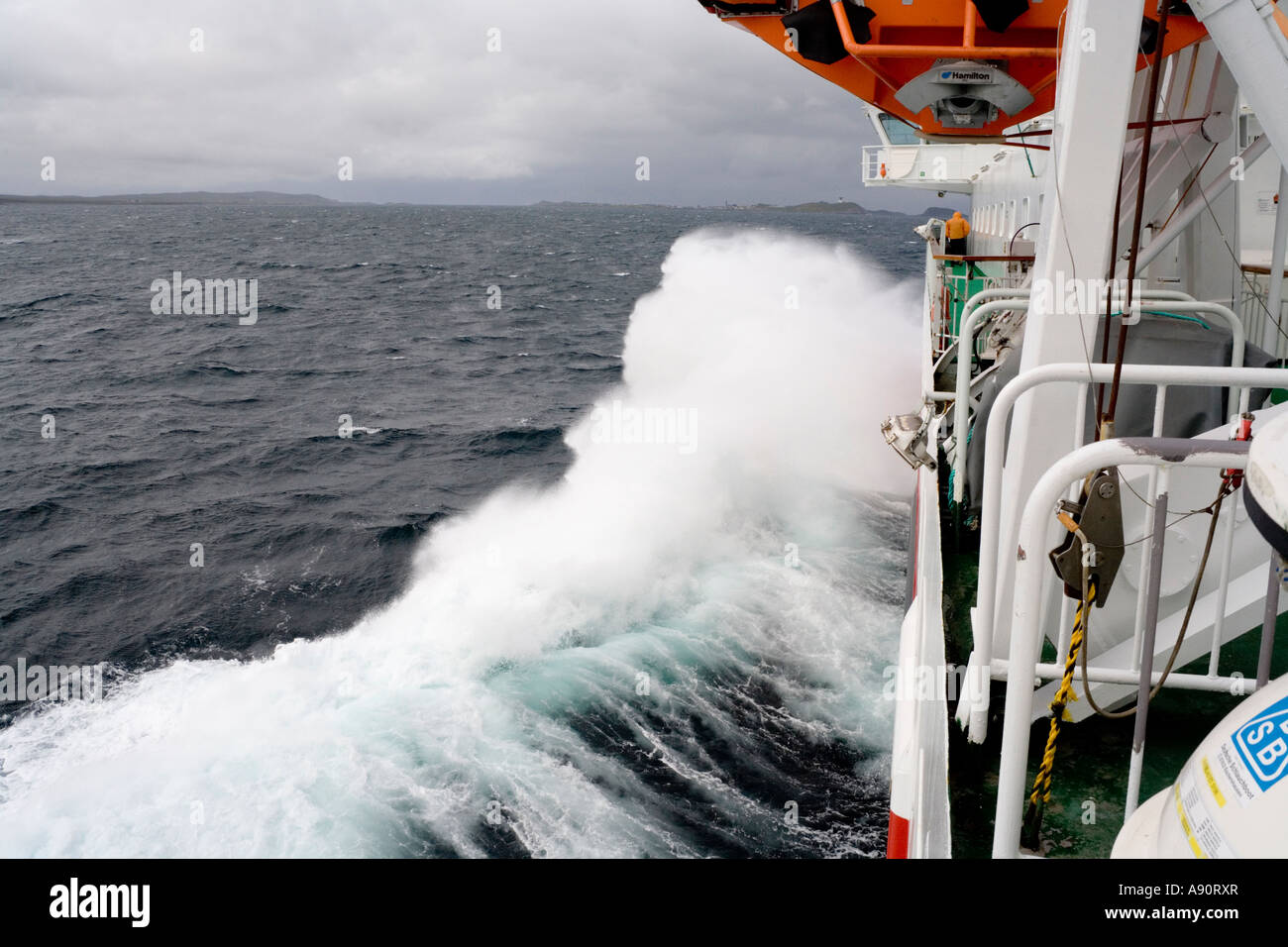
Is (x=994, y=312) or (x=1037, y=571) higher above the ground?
(x=994, y=312)

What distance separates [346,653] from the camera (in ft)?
31.3

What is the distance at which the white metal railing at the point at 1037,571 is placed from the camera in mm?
2283

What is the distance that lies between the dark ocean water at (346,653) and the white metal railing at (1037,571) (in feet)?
14.5

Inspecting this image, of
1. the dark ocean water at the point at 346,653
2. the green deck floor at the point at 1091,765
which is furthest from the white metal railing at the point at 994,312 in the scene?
the dark ocean water at the point at 346,653

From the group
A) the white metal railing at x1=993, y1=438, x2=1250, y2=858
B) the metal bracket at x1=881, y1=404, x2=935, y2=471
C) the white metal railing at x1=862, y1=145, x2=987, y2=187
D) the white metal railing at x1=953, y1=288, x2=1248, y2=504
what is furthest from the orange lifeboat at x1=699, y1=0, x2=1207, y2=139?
the white metal railing at x1=862, y1=145, x2=987, y2=187

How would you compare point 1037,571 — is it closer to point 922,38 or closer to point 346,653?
point 922,38

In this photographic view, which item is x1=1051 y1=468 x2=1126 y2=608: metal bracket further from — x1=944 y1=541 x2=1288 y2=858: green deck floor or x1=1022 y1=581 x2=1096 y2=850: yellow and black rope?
x1=944 y1=541 x2=1288 y2=858: green deck floor

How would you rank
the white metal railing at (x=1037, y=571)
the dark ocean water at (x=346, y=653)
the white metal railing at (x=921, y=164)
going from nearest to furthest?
1. the white metal railing at (x=1037, y=571)
2. the dark ocean water at (x=346, y=653)
3. the white metal railing at (x=921, y=164)

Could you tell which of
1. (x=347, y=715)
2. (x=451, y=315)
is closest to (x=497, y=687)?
(x=347, y=715)

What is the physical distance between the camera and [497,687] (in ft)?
27.5

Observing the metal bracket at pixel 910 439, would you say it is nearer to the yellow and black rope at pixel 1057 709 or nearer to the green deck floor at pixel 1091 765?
the green deck floor at pixel 1091 765

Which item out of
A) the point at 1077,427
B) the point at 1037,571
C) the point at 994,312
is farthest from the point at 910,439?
the point at 1037,571

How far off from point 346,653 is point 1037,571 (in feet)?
27.6

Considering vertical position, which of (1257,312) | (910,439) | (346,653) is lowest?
(346,653)
